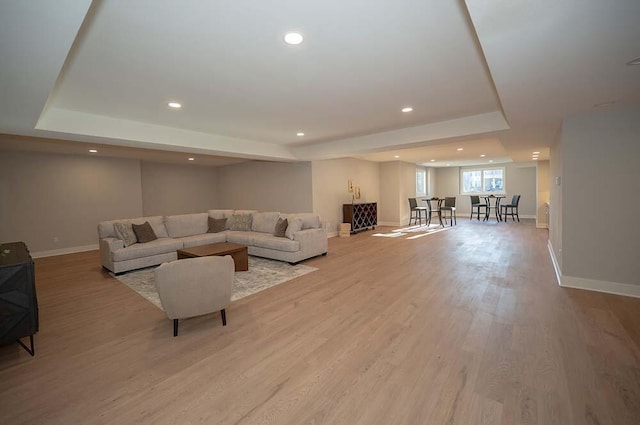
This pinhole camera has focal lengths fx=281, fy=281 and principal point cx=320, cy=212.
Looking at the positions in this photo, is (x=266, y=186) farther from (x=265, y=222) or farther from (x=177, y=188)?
(x=177, y=188)

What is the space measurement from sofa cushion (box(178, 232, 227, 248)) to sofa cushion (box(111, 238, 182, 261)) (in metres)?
0.16

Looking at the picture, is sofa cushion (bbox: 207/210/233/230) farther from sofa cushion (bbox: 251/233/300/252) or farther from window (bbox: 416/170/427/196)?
window (bbox: 416/170/427/196)

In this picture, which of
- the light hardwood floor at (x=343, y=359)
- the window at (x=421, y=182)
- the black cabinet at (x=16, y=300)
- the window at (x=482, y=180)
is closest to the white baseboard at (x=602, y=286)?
the light hardwood floor at (x=343, y=359)

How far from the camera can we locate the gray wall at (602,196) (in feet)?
10.9

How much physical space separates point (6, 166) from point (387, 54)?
7907 millimetres

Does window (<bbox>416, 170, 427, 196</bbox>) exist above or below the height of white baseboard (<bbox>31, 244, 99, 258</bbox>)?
above

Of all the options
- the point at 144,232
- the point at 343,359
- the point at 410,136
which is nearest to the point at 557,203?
the point at 410,136

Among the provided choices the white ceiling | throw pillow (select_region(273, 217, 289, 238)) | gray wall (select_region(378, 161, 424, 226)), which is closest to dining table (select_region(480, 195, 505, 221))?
gray wall (select_region(378, 161, 424, 226))

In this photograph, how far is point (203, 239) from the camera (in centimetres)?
566

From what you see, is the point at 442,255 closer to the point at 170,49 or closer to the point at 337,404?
the point at 337,404

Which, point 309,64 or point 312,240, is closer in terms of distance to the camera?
point 309,64

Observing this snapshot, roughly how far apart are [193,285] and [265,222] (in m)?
3.59

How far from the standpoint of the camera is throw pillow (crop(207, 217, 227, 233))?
20.9ft

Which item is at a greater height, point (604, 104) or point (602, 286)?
point (604, 104)
